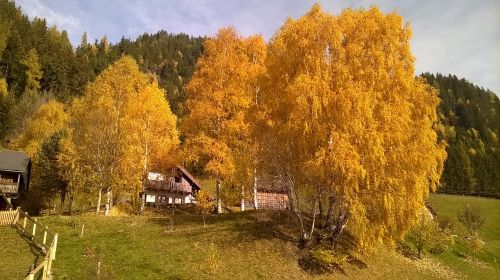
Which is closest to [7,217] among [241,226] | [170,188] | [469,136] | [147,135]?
[147,135]

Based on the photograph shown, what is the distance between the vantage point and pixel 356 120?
21.4 metres

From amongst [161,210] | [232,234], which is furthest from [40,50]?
[232,234]

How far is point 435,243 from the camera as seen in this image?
35156 mm

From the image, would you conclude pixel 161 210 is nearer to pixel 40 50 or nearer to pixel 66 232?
pixel 66 232

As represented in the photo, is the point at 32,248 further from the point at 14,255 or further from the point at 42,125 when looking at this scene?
the point at 42,125

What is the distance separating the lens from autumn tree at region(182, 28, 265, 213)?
109 feet

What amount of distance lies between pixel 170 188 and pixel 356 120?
3653cm

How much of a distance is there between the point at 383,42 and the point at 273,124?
8.07 metres

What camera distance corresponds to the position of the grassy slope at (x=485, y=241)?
117 feet

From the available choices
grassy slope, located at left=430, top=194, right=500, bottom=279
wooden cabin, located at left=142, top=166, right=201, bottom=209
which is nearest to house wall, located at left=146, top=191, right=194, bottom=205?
wooden cabin, located at left=142, top=166, right=201, bottom=209

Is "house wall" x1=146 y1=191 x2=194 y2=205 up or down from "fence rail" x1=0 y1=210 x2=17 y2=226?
up

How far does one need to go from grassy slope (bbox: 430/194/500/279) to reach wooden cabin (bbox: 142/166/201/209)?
28335 millimetres

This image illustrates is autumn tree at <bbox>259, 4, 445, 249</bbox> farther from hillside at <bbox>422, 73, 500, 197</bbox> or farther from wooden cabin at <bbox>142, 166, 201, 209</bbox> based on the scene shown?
hillside at <bbox>422, 73, 500, 197</bbox>

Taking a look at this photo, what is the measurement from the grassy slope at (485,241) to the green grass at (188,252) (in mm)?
1465
